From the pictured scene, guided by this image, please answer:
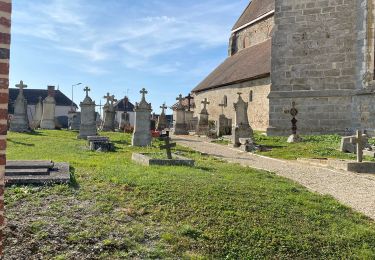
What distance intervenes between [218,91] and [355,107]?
1721 cm

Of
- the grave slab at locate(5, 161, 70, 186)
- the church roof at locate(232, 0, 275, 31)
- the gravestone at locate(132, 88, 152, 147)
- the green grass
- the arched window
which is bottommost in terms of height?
the green grass

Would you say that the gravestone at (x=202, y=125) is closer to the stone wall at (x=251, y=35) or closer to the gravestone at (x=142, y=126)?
the stone wall at (x=251, y=35)

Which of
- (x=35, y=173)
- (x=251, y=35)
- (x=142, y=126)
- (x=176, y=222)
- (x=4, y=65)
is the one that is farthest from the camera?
(x=251, y=35)

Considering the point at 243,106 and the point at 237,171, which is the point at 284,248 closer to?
the point at 237,171

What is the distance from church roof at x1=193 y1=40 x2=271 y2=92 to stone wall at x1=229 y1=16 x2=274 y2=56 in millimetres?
593

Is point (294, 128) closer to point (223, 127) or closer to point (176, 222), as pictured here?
point (223, 127)

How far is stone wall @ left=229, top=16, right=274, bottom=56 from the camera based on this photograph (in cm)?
3278

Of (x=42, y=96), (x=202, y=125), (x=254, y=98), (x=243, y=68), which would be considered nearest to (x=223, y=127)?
(x=202, y=125)

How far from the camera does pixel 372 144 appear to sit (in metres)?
15.0

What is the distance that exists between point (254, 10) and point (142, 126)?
23.7 m

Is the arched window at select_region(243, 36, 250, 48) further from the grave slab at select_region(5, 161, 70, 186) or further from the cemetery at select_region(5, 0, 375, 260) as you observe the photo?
the grave slab at select_region(5, 161, 70, 186)

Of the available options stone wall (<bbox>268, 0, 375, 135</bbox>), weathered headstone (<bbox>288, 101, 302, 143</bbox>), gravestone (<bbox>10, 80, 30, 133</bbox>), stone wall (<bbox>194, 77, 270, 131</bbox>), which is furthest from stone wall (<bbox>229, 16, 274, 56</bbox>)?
gravestone (<bbox>10, 80, 30, 133</bbox>)

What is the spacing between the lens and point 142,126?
16.7 metres

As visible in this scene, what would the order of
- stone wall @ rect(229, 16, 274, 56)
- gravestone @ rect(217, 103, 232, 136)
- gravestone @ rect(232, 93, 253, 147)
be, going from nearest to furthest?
gravestone @ rect(232, 93, 253, 147) < gravestone @ rect(217, 103, 232, 136) < stone wall @ rect(229, 16, 274, 56)
